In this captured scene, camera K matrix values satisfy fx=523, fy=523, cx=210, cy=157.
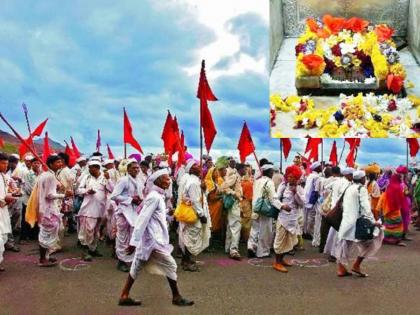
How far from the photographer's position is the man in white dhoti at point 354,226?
22.4 ft

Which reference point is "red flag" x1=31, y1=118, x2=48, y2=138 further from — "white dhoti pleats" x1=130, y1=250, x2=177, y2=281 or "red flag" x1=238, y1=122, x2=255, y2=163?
"white dhoti pleats" x1=130, y1=250, x2=177, y2=281

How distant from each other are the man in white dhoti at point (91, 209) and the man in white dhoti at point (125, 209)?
0.79 metres

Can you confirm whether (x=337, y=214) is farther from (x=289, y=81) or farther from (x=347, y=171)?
(x=289, y=81)

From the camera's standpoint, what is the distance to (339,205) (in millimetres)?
7176

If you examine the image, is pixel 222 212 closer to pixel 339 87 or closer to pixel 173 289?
pixel 173 289

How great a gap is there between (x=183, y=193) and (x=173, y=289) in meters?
2.09

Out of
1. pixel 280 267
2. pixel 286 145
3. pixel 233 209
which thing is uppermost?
pixel 286 145

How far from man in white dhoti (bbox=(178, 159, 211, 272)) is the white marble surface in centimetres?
994

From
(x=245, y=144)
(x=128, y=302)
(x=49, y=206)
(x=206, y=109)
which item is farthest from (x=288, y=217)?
(x=49, y=206)

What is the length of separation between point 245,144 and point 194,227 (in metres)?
3.33

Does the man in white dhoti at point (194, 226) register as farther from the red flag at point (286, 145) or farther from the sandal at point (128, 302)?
the red flag at point (286, 145)

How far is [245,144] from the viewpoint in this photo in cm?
1028

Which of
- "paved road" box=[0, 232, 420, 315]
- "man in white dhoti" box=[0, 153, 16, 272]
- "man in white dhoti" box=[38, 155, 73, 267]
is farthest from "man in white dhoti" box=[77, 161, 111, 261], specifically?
"man in white dhoti" box=[0, 153, 16, 272]

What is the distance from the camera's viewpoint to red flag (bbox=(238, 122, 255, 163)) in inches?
404
